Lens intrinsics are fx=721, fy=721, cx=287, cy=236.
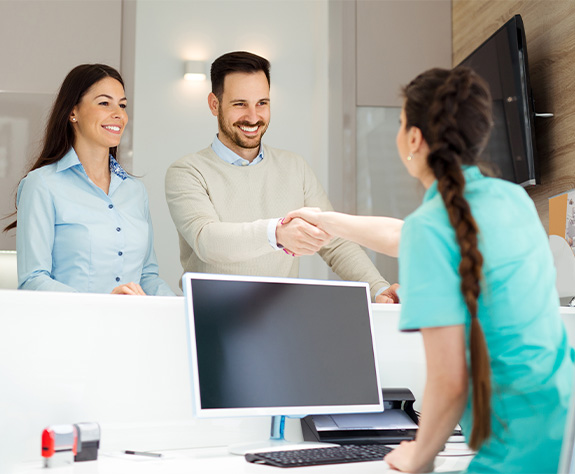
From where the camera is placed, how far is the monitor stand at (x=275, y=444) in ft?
5.61

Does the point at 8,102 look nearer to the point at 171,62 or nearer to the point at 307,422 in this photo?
the point at 171,62

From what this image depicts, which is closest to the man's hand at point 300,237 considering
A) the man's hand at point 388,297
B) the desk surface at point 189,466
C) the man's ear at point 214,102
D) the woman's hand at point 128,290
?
the man's hand at point 388,297

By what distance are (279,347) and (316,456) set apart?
302 millimetres

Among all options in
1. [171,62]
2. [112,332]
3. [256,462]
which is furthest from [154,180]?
[256,462]

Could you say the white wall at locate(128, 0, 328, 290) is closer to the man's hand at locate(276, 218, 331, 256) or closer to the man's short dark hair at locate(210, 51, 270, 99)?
the man's short dark hair at locate(210, 51, 270, 99)

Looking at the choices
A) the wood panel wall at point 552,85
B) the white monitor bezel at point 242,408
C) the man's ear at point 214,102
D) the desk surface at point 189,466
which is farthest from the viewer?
the man's ear at point 214,102

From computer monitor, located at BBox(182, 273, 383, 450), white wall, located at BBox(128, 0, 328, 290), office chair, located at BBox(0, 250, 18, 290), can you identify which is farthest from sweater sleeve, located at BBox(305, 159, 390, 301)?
office chair, located at BBox(0, 250, 18, 290)

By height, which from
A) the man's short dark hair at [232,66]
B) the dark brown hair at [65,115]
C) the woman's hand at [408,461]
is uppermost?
the man's short dark hair at [232,66]

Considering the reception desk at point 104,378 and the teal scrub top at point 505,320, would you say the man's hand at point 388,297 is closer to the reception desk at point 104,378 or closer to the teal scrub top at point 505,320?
the reception desk at point 104,378

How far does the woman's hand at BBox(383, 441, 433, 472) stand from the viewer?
1126mm

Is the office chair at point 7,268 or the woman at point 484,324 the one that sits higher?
the office chair at point 7,268

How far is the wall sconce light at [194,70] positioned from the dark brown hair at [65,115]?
1.78m

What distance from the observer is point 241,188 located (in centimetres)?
281

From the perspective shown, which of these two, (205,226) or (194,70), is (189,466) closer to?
(205,226)
